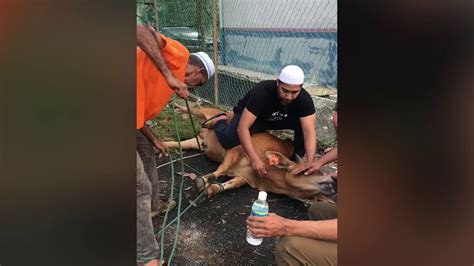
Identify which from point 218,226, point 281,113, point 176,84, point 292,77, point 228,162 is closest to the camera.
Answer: point 176,84

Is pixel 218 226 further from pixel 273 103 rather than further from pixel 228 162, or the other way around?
pixel 273 103

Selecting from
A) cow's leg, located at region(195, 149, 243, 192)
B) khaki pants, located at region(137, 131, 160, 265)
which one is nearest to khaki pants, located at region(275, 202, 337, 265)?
khaki pants, located at region(137, 131, 160, 265)

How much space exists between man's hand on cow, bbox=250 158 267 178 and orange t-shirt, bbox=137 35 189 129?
1.58 meters

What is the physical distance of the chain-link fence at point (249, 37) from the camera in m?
3.97

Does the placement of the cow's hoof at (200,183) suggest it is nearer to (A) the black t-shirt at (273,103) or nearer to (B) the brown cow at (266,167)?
(B) the brown cow at (266,167)

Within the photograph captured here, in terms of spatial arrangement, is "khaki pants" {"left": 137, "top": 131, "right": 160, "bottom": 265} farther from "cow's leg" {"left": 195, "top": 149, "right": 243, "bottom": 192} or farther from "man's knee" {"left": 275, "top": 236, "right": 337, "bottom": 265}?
"cow's leg" {"left": 195, "top": 149, "right": 243, "bottom": 192}

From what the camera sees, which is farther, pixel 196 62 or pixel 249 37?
pixel 249 37

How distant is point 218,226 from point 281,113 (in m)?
1.08

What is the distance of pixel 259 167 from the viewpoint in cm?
333

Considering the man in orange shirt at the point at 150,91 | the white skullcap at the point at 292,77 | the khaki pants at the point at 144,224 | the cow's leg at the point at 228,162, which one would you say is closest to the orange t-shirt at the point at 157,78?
the man in orange shirt at the point at 150,91

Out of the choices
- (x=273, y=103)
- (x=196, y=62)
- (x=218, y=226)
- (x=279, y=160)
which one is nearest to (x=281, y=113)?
(x=273, y=103)
